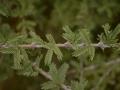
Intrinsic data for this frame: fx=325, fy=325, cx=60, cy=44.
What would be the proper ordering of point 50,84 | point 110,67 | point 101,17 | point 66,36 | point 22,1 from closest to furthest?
1. point 66,36
2. point 50,84
3. point 22,1
4. point 110,67
5. point 101,17

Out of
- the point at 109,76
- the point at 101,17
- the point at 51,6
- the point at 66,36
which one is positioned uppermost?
the point at 51,6

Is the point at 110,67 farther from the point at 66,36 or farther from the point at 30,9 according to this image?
the point at 66,36

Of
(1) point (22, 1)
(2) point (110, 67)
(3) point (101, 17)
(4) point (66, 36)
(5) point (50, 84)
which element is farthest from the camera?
(3) point (101, 17)

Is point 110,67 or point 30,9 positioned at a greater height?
point 30,9

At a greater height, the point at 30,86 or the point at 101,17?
the point at 101,17

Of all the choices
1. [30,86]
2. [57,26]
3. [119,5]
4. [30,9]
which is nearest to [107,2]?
[119,5]

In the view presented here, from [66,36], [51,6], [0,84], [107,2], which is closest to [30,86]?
[0,84]

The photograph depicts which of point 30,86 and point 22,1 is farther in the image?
point 30,86

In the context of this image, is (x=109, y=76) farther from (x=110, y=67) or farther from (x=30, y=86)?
(x=30, y=86)

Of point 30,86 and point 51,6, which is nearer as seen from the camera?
point 30,86
